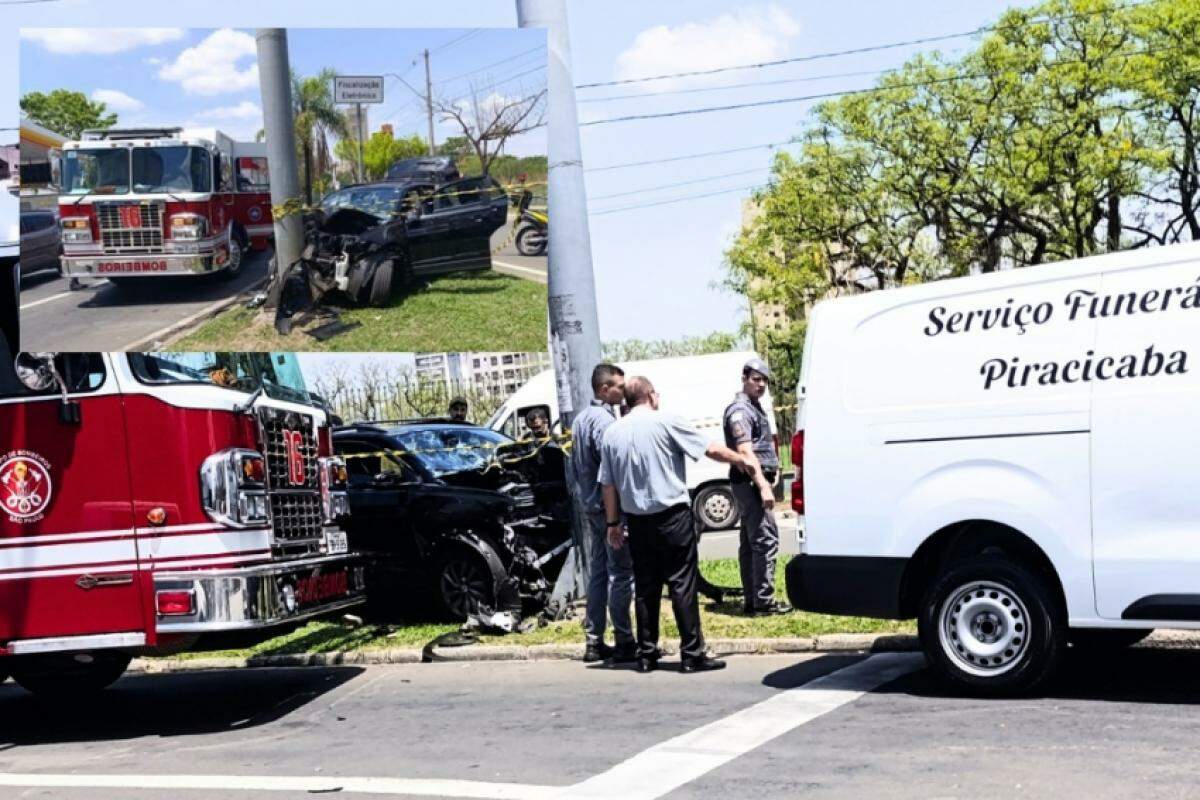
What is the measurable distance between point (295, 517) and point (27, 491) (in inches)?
65.9

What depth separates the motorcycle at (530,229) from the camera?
1209 cm

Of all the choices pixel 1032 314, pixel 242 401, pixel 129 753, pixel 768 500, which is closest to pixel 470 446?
pixel 768 500

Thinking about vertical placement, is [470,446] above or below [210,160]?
below

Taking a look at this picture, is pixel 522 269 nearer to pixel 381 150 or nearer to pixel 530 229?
pixel 530 229

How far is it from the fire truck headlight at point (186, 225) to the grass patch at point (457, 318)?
48.5 inches

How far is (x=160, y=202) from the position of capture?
11.7m

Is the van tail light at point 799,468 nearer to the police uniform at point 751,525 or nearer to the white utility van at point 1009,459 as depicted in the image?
the white utility van at point 1009,459

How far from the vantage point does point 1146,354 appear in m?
7.55

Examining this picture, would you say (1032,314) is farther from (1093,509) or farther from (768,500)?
(768,500)

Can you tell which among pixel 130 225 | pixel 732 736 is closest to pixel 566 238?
pixel 130 225

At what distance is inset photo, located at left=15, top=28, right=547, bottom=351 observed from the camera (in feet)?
37.5

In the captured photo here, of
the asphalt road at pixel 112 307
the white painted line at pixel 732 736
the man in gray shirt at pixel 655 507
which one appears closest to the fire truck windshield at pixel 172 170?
the asphalt road at pixel 112 307

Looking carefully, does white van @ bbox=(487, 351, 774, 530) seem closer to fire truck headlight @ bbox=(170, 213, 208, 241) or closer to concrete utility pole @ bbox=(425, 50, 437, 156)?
concrete utility pole @ bbox=(425, 50, 437, 156)

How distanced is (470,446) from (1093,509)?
6454mm
